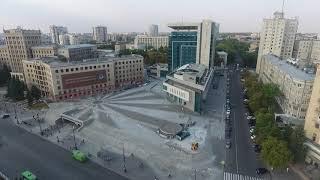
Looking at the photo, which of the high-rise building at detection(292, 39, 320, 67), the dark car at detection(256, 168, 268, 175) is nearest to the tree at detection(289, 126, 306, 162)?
the dark car at detection(256, 168, 268, 175)

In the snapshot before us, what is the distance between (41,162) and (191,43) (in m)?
99.6

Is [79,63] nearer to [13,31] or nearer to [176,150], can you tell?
[13,31]

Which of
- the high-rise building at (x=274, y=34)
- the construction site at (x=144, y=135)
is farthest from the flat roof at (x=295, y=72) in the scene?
the high-rise building at (x=274, y=34)

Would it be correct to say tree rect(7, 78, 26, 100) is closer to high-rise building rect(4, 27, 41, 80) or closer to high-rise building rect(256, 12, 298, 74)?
high-rise building rect(4, 27, 41, 80)

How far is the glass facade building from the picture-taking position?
13238 centimetres

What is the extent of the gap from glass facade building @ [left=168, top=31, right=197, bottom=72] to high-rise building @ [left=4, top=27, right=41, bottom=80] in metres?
80.9

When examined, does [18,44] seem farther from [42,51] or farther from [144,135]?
[144,135]

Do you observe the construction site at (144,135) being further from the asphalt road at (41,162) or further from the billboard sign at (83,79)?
the billboard sign at (83,79)

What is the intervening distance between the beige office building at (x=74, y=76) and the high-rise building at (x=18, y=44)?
1207 inches

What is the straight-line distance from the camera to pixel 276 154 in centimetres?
5025

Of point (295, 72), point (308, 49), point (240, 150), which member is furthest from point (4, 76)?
point (308, 49)

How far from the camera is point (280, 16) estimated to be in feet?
493

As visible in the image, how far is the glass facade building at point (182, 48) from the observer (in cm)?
13238

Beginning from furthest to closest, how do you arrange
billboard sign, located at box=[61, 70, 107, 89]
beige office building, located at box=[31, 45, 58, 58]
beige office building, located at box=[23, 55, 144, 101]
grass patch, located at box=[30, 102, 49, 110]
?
beige office building, located at box=[31, 45, 58, 58], billboard sign, located at box=[61, 70, 107, 89], beige office building, located at box=[23, 55, 144, 101], grass patch, located at box=[30, 102, 49, 110]
